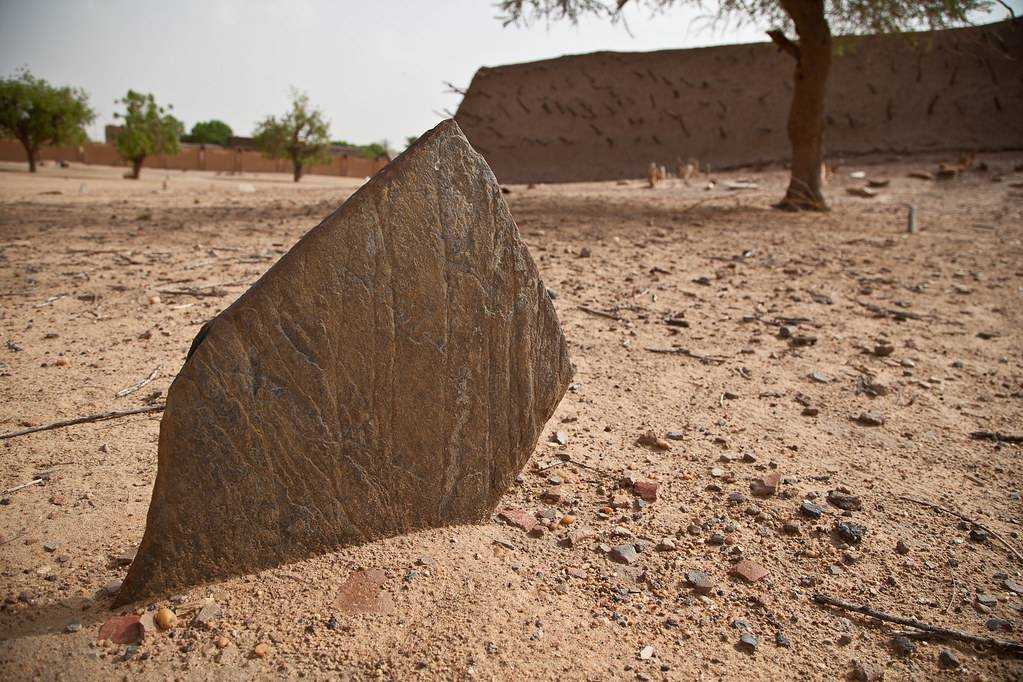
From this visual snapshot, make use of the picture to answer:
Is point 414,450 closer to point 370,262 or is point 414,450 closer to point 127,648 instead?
point 370,262

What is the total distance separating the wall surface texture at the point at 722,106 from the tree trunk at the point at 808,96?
546 centimetres

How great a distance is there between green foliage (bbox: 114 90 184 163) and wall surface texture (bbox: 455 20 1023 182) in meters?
12.3

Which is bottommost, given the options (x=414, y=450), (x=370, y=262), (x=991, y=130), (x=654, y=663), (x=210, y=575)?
(x=654, y=663)

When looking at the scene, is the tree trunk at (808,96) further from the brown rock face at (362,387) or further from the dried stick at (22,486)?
the dried stick at (22,486)

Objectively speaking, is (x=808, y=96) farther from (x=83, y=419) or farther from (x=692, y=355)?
(x=83, y=419)

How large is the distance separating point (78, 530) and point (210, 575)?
18.8 inches

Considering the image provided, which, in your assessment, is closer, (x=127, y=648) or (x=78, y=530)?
(x=127, y=648)

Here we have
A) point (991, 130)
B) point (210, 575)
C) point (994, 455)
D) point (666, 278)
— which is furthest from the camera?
point (991, 130)

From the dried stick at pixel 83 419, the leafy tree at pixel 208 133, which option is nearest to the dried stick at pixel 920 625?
the dried stick at pixel 83 419

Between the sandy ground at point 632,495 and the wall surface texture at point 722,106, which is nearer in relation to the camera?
the sandy ground at point 632,495

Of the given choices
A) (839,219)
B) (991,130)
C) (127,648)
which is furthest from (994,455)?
(991,130)

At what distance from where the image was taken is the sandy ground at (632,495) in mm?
1564

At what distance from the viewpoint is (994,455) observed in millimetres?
2578

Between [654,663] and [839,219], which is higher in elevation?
[839,219]
